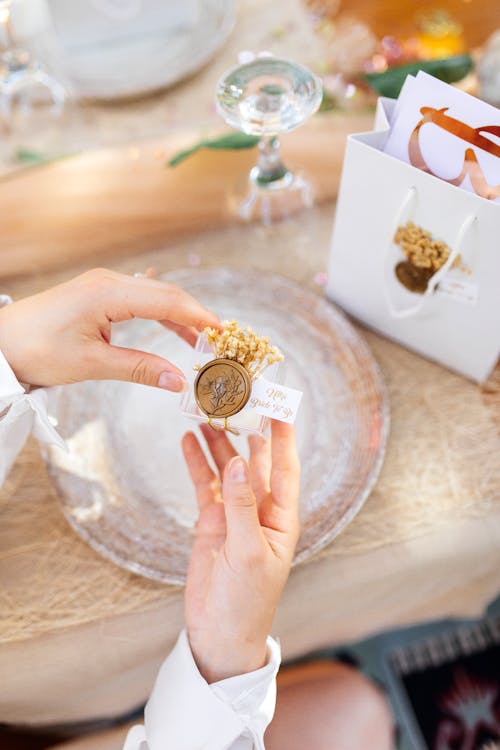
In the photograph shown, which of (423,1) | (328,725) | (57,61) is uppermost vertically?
(423,1)

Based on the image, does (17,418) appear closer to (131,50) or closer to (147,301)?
(147,301)

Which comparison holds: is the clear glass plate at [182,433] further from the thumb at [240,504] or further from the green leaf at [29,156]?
the green leaf at [29,156]

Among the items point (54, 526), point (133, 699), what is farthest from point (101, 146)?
point (133, 699)

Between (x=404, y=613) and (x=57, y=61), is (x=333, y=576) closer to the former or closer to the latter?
(x=404, y=613)

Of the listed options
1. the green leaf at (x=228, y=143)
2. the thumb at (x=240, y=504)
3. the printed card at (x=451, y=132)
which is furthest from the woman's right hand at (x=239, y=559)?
the green leaf at (x=228, y=143)

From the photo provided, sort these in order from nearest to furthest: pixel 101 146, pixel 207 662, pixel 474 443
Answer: pixel 207 662 < pixel 474 443 < pixel 101 146
